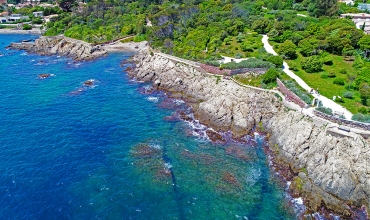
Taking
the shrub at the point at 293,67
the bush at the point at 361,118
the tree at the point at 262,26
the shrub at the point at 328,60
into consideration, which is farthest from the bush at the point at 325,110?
the tree at the point at 262,26

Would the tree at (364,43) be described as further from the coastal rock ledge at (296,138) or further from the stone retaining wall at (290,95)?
the coastal rock ledge at (296,138)

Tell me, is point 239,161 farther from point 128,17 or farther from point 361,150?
point 128,17

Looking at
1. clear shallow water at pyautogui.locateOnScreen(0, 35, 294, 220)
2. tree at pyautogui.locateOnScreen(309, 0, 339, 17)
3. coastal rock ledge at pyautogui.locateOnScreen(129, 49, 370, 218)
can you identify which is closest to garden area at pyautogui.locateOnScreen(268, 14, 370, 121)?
coastal rock ledge at pyautogui.locateOnScreen(129, 49, 370, 218)

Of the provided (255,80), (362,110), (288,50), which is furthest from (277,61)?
(362,110)

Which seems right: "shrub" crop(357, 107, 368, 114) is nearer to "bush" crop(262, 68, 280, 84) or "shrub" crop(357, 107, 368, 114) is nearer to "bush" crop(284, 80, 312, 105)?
Answer: "bush" crop(284, 80, 312, 105)

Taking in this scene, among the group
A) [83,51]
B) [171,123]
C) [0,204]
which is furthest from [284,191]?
[83,51]

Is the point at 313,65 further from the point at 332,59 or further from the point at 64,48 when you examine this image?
the point at 64,48
